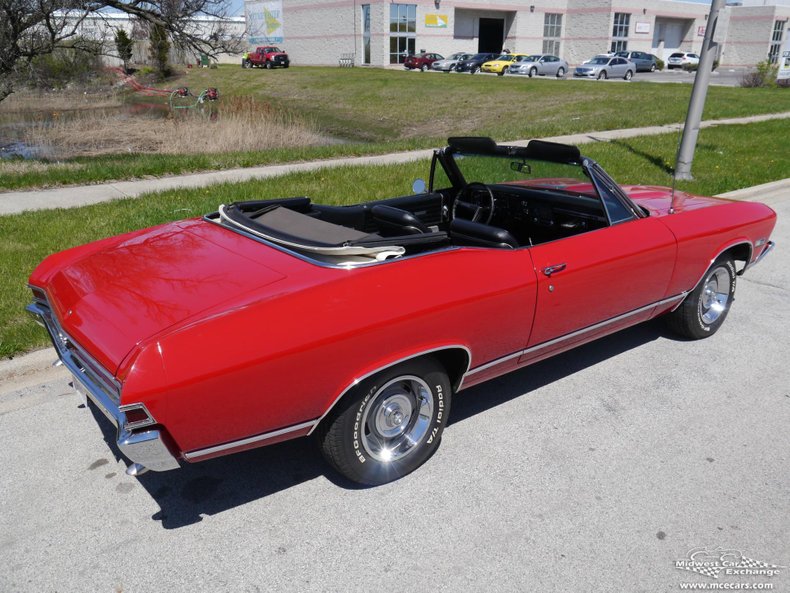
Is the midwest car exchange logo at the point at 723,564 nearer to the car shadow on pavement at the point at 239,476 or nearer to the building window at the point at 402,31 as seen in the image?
the car shadow on pavement at the point at 239,476

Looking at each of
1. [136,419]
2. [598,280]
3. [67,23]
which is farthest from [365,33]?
[136,419]

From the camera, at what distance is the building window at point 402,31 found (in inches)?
1880

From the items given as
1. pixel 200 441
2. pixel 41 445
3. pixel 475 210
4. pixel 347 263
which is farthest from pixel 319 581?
pixel 475 210

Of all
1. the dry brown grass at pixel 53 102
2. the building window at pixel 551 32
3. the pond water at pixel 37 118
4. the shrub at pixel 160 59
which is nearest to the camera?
the pond water at pixel 37 118

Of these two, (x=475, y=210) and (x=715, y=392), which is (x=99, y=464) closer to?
(x=475, y=210)

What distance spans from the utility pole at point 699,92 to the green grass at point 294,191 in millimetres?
328

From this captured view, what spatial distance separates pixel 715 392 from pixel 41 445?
383 cm

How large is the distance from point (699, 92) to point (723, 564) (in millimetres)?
8162

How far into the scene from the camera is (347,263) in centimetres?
306

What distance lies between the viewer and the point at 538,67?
41.8m

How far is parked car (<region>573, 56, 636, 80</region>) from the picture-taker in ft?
131

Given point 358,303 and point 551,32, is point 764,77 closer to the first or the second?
point 551,32

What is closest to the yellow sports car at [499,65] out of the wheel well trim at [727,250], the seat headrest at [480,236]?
the wheel well trim at [727,250]

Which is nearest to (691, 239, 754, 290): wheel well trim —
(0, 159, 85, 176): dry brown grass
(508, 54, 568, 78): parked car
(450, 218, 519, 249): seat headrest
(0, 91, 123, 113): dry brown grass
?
(450, 218, 519, 249): seat headrest
